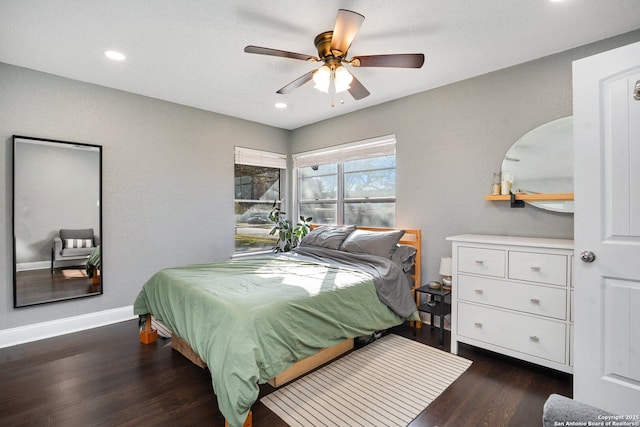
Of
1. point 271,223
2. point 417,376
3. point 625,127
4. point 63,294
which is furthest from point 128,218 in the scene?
point 625,127

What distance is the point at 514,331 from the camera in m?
2.40

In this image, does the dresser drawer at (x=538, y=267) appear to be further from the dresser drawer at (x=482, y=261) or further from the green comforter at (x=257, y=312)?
the green comforter at (x=257, y=312)

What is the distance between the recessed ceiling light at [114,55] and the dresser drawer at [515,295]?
11.4ft

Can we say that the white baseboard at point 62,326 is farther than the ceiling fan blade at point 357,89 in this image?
Yes

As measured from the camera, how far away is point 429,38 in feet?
7.90

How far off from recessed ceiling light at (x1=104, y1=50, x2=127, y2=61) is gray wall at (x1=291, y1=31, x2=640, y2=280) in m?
2.70

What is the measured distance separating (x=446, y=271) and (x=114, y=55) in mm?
3574

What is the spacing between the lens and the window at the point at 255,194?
4613mm

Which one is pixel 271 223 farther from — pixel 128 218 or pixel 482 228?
pixel 482 228

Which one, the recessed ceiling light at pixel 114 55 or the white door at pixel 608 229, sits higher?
the recessed ceiling light at pixel 114 55

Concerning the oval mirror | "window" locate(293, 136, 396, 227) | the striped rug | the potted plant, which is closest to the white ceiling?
the oval mirror

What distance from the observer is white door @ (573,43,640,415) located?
163cm

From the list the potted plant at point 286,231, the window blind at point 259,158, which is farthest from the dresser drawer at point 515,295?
the window blind at point 259,158

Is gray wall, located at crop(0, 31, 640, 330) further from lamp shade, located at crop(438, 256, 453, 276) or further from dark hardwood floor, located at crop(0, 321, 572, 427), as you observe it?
dark hardwood floor, located at crop(0, 321, 572, 427)
